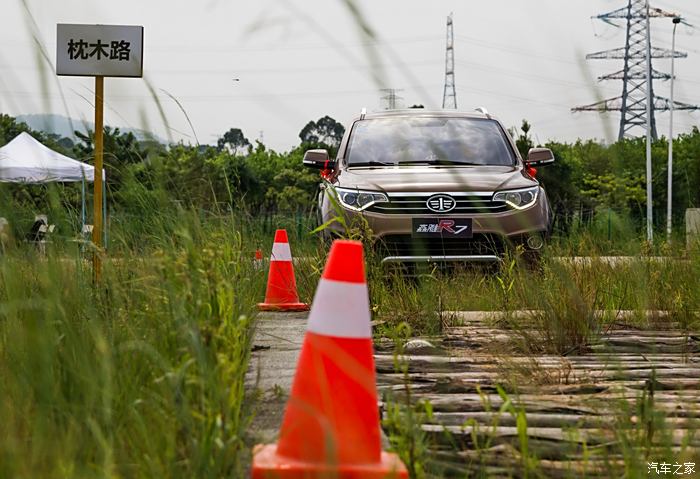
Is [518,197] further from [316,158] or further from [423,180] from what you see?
[316,158]

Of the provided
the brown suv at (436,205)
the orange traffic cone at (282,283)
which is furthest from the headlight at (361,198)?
the orange traffic cone at (282,283)

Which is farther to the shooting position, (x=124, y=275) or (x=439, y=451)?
(x=124, y=275)

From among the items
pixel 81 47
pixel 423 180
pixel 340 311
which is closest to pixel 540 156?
pixel 423 180

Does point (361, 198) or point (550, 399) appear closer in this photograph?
point (550, 399)

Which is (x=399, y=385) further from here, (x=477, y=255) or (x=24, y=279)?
(x=477, y=255)

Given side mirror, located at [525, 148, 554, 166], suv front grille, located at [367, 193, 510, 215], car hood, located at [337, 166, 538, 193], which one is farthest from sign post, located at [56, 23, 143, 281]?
side mirror, located at [525, 148, 554, 166]

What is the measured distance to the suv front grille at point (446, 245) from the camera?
23.3 ft

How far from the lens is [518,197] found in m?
7.48

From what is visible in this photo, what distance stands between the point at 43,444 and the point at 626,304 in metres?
4.41

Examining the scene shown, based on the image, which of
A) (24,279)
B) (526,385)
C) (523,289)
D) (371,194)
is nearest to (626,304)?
(523,289)

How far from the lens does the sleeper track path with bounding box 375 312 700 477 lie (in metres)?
2.54

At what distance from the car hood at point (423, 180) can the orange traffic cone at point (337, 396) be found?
4.52 metres

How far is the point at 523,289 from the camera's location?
5520 millimetres

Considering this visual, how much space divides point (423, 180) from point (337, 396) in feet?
16.3
